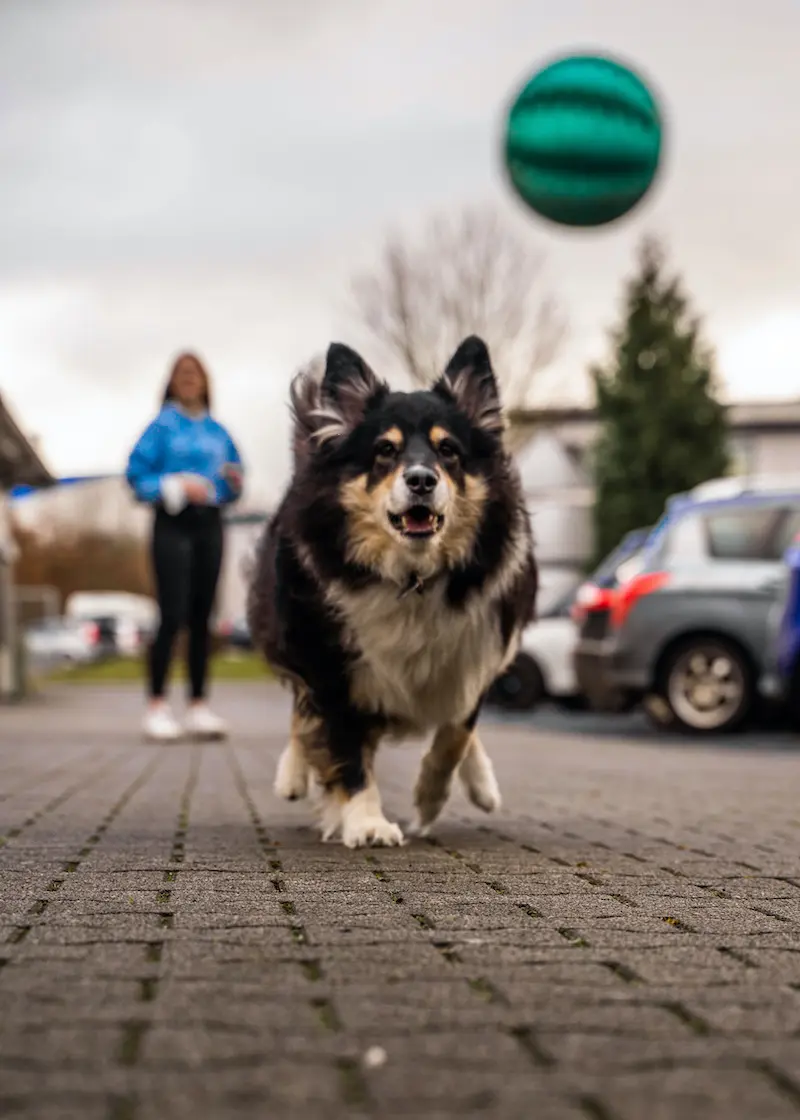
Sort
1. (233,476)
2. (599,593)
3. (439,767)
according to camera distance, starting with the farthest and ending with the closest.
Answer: (599,593)
(233,476)
(439,767)

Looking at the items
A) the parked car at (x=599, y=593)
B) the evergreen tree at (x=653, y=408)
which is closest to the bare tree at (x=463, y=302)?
the evergreen tree at (x=653, y=408)

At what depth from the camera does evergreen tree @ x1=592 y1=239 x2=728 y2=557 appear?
154 feet

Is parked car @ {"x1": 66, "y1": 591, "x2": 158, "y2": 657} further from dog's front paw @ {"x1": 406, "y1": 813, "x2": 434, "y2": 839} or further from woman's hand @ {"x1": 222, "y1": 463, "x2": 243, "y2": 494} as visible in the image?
dog's front paw @ {"x1": 406, "y1": 813, "x2": 434, "y2": 839}

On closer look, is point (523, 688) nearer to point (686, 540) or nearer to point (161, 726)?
point (686, 540)

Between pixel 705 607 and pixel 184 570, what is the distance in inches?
187

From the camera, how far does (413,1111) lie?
2.37 metres

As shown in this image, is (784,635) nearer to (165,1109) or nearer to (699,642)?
(699,642)

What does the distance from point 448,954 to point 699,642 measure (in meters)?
10.7

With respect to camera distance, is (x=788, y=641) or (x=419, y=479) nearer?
(x=419, y=479)

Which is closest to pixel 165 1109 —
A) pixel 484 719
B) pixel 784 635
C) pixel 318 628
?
pixel 318 628

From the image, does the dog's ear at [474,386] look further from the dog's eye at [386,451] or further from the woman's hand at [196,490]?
the woman's hand at [196,490]

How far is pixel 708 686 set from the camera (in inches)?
556

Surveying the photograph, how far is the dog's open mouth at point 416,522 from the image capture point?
5508mm

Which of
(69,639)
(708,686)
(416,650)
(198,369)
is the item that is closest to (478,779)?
(416,650)
